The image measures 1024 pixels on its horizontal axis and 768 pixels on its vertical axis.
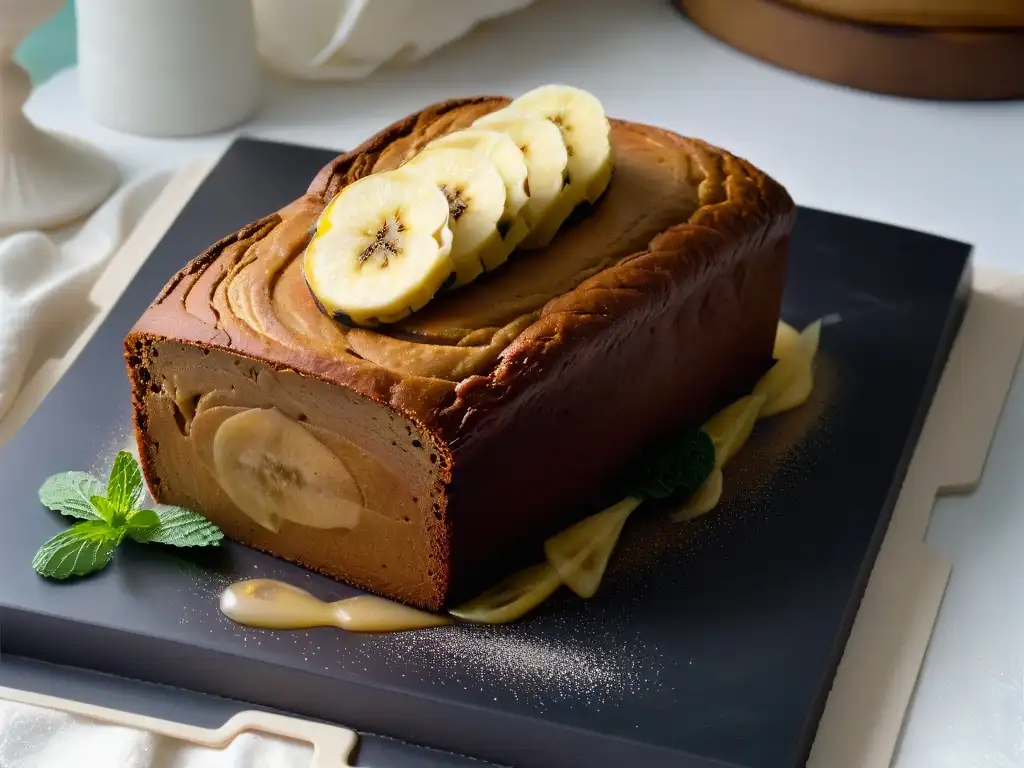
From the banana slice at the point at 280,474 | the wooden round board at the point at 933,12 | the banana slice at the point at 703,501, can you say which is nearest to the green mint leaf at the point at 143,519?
the banana slice at the point at 280,474

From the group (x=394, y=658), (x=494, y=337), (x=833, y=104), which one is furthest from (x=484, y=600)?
(x=833, y=104)

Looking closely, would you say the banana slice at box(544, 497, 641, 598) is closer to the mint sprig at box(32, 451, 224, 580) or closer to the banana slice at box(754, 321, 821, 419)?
the banana slice at box(754, 321, 821, 419)

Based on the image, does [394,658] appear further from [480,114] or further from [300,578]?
[480,114]

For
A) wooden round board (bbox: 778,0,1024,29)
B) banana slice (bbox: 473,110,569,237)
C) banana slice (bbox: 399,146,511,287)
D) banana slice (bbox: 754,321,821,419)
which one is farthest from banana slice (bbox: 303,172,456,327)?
wooden round board (bbox: 778,0,1024,29)

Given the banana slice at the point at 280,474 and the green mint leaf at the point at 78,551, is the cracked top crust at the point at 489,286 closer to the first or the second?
the banana slice at the point at 280,474

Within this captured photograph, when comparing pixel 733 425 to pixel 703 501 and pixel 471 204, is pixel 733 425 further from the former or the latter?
pixel 471 204

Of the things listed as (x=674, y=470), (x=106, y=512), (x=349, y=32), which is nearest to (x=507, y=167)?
(x=674, y=470)
